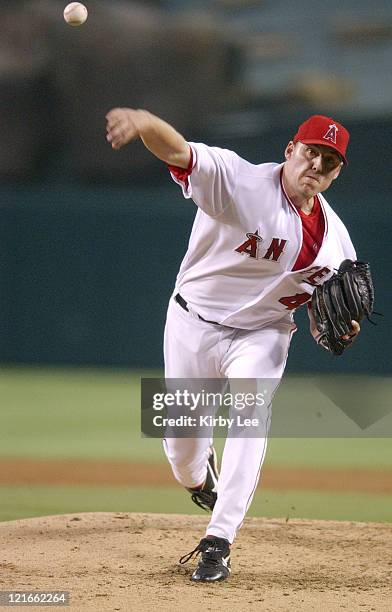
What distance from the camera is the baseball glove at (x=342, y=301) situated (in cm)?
380

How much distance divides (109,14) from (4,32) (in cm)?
116

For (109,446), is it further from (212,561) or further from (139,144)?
(139,144)

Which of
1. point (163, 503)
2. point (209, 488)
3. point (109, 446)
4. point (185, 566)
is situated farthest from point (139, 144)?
point (185, 566)

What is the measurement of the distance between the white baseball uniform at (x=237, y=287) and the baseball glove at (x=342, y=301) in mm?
79

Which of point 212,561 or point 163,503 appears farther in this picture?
point 163,503

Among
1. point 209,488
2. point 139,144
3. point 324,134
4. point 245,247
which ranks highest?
point 139,144

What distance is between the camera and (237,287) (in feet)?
12.9

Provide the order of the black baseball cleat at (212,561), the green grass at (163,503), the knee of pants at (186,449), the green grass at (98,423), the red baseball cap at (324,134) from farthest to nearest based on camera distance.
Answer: the green grass at (98,423), the green grass at (163,503), the knee of pants at (186,449), the red baseball cap at (324,134), the black baseball cleat at (212,561)

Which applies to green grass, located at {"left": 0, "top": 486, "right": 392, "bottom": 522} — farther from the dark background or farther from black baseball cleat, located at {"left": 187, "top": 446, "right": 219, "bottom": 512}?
the dark background

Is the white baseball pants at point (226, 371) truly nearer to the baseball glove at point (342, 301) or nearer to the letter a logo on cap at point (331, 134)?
the baseball glove at point (342, 301)

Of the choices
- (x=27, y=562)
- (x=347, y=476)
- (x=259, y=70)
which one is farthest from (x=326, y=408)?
(x=27, y=562)

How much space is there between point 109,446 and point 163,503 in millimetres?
1377

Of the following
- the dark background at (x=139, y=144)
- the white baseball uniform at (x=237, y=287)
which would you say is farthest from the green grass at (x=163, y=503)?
the dark background at (x=139, y=144)

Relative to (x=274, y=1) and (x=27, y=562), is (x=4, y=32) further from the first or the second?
(x=27, y=562)
